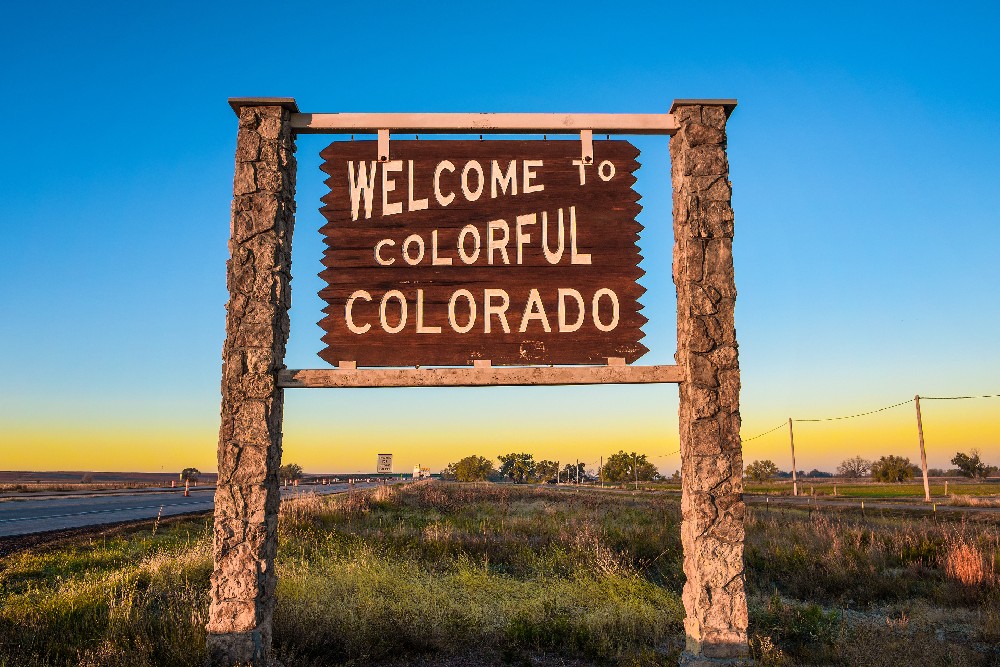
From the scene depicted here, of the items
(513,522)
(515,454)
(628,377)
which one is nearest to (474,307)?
(628,377)

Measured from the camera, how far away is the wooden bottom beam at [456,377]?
15.4ft

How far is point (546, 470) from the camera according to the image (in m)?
131

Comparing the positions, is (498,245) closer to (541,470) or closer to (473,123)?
(473,123)

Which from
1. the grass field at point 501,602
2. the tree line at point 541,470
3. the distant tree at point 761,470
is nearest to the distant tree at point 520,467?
the tree line at point 541,470

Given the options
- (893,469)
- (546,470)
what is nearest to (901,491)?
(893,469)

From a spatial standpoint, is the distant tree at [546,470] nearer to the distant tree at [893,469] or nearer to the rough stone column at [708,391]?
the distant tree at [893,469]

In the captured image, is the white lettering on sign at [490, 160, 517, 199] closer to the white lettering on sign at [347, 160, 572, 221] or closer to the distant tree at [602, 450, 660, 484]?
the white lettering on sign at [347, 160, 572, 221]

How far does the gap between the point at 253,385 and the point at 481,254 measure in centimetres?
208

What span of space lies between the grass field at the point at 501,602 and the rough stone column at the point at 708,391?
1001mm

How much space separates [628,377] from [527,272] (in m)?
1.18

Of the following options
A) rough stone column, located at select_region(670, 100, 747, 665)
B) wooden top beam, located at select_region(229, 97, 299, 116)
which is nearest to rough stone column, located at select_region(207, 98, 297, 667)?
wooden top beam, located at select_region(229, 97, 299, 116)

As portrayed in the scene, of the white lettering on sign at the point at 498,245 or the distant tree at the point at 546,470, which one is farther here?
the distant tree at the point at 546,470

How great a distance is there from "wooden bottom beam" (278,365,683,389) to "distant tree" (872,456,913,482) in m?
89.1

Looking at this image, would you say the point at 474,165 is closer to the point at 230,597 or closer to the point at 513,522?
the point at 230,597
